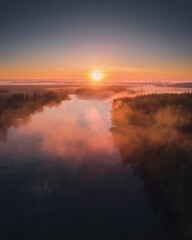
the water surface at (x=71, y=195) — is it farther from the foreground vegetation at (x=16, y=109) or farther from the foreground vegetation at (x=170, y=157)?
the foreground vegetation at (x=16, y=109)

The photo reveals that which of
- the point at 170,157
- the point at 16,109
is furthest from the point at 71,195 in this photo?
the point at 16,109

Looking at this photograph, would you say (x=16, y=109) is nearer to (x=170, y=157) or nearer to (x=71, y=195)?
(x=71, y=195)

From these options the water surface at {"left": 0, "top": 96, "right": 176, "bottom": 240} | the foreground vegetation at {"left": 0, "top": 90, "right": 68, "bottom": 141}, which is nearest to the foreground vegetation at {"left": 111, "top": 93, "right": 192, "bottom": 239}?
the water surface at {"left": 0, "top": 96, "right": 176, "bottom": 240}

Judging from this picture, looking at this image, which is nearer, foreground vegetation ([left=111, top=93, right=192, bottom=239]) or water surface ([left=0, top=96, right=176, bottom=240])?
water surface ([left=0, top=96, right=176, bottom=240])

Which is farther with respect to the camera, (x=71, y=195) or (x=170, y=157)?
(x=71, y=195)

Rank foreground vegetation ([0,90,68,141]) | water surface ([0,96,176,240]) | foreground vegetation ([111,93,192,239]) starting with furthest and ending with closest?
foreground vegetation ([0,90,68,141]) < foreground vegetation ([111,93,192,239]) < water surface ([0,96,176,240])

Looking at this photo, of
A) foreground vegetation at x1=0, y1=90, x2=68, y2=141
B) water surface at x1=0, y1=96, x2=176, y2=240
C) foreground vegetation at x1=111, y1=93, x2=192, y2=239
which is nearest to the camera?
water surface at x1=0, y1=96, x2=176, y2=240

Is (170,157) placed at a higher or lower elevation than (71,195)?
higher

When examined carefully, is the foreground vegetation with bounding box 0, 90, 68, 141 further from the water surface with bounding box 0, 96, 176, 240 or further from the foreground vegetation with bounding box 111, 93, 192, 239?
the foreground vegetation with bounding box 111, 93, 192, 239

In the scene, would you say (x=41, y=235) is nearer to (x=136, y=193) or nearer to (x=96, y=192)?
(x=96, y=192)

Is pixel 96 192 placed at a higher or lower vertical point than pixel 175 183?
lower

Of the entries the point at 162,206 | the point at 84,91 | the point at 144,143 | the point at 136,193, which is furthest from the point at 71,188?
the point at 84,91
